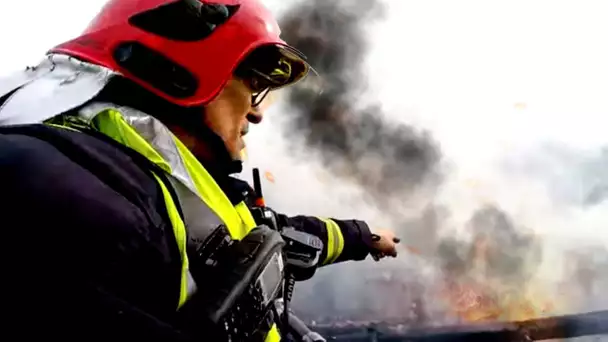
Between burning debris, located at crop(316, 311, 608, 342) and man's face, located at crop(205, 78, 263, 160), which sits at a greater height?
man's face, located at crop(205, 78, 263, 160)

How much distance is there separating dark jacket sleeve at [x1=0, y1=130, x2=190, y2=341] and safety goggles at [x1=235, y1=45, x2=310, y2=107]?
1.79 ft

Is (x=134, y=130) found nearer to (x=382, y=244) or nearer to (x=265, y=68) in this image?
(x=265, y=68)

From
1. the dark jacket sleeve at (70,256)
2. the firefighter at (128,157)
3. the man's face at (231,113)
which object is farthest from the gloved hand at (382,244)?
the dark jacket sleeve at (70,256)

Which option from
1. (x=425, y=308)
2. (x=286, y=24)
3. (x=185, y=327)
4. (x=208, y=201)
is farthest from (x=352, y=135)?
(x=185, y=327)

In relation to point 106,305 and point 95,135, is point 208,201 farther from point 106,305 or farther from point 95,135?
point 106,305

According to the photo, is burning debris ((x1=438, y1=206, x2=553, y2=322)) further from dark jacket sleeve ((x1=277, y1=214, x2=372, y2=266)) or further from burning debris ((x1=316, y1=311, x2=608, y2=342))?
dark jacket sleeve ((x1=277, y1=214, x2=372, y2=266))

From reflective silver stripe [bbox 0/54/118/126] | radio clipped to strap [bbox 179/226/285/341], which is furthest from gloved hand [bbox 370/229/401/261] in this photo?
reflective silver stripe [bbox 0/54/118/126]

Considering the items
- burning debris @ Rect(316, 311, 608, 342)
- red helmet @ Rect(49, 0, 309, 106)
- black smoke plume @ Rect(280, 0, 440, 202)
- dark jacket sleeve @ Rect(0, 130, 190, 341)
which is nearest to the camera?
dark jacket sleeve @ Rect(0, 130, 190, 341)

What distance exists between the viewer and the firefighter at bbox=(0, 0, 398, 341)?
0.59 m

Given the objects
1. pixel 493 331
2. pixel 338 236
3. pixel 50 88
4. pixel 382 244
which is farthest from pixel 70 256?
pixel 493 331

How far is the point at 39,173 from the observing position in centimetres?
62

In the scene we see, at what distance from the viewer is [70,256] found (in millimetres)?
594

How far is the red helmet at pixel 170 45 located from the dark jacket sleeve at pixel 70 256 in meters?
0.36

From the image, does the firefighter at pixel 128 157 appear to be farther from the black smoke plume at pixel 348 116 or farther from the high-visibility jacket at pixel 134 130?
the black smoke plume at pixel 348 116
